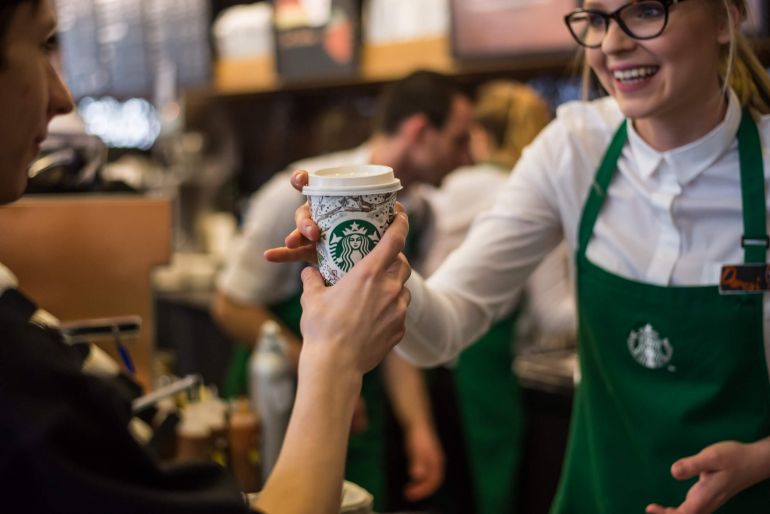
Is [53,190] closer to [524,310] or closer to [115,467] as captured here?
[115,467]

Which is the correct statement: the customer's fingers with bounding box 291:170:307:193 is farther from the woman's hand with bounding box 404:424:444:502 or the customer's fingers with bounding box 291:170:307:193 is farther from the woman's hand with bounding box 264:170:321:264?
the woman's hand with bounding box 404:424:444:502

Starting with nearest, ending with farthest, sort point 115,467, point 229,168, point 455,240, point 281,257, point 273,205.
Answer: point 115,467, point 281,257, point 273,205, point 455,240, point 229,168

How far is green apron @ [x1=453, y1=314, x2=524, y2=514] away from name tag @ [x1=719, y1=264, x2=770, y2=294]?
1.96 m

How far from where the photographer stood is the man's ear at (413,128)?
2947mm

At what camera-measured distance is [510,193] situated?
5.49 feet

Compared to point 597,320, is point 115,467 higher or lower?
higher

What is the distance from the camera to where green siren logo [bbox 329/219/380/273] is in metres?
1.12

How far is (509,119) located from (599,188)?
2204 mm

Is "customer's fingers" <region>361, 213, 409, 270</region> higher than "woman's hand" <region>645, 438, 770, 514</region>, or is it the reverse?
"customer's fingers" <region>361, 213, 409, 270</region>

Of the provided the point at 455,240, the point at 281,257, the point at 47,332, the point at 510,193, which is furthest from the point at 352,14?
the point at 47,332

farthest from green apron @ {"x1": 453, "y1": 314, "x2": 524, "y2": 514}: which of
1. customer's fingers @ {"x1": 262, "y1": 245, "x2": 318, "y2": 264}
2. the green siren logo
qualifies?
the green siren logo

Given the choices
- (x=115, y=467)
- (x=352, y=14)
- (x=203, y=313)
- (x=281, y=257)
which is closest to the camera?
(x=115, y=467)

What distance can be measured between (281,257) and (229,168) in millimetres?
4860

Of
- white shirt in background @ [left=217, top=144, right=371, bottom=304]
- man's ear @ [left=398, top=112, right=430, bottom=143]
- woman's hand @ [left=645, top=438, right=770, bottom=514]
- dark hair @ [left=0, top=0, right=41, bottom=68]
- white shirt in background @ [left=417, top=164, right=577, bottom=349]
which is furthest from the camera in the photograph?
white shirt in background @ [left=417, top=164, right=577, bottom=349]
